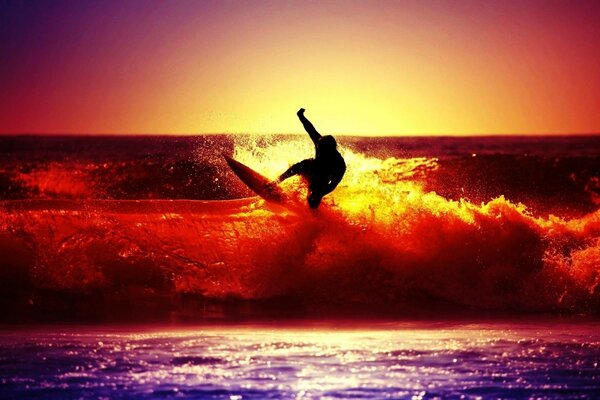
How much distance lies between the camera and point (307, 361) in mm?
9086

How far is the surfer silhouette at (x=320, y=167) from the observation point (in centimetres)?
1369

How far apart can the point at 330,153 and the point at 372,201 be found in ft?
4.24

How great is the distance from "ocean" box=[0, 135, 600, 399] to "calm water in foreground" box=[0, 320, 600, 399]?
27 mm

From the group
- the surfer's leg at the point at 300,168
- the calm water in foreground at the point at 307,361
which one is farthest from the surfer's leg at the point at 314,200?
the calm water in foreground at the point at 307,361

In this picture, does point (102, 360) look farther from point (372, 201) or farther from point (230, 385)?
point (372, 201)

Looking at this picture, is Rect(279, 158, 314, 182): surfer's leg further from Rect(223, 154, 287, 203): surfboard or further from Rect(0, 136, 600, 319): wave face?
Rect(223, 154, 287, 203): surfboard

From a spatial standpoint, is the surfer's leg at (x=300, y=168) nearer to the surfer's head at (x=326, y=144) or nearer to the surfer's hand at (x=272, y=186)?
the surfer's head at (x=326, y=144)

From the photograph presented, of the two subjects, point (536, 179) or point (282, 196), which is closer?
point (282, 196)

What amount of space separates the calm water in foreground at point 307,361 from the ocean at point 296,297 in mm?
27

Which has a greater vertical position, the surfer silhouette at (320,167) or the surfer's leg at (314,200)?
the surfer silhouette at (320,167)

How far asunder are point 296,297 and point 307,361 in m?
3.79

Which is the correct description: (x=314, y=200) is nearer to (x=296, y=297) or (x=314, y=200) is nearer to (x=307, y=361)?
(x=296, y=297)

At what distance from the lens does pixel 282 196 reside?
14539mm

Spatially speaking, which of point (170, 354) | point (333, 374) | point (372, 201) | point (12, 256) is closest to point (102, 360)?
point (170, 354)
